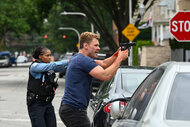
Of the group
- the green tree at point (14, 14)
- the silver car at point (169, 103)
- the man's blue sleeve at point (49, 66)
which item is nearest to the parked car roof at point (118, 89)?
the man's blue sleeve at point (49, 66)

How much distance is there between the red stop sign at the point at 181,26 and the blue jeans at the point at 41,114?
7034mm

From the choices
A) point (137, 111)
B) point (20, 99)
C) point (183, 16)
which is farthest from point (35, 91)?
point (20, 99)

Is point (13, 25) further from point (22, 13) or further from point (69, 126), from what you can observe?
point (69, 126)

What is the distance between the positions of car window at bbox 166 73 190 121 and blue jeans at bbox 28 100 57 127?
11.1 ft

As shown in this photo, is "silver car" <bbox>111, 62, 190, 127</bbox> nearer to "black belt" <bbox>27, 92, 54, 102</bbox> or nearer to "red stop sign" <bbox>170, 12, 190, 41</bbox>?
"black belt" <bbox>27, 92, 54, 102</bbox>

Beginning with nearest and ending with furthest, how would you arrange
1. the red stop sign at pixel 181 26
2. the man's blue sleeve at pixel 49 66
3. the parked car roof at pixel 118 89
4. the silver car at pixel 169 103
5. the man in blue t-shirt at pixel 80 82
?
1. the silver car at pixel 169 103
2. the man in blue t-shirt at pixel 80 82
3. the man's blue sleeve at pixel 49 66
4. the parked car roof at pixel 118 89
5. the red stop sign at pixel 181 26

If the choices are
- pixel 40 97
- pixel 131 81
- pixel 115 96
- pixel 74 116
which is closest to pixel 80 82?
pixel 74 116

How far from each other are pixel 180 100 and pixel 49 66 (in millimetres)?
3427

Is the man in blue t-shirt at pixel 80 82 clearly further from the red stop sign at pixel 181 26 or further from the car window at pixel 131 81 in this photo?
the red stop sign at pixel 181 26

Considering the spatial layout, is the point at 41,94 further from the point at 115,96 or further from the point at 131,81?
the point at 131,81

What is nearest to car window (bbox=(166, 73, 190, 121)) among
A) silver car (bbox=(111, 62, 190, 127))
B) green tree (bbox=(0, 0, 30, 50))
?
silver car (bbox=(111, 62, 190, 127))

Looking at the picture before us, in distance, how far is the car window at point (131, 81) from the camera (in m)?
8.26

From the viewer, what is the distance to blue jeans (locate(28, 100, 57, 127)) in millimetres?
6668

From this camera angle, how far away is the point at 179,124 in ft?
10.6
